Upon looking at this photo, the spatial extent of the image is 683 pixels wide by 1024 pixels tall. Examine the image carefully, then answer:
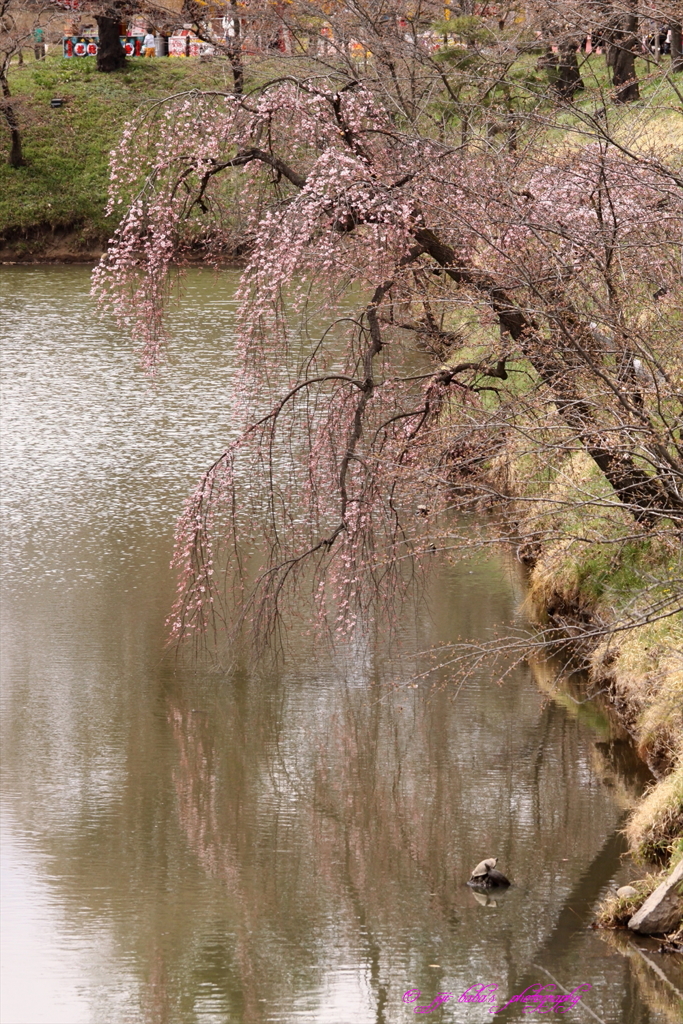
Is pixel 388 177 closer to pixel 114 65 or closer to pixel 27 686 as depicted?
pixel 27 686

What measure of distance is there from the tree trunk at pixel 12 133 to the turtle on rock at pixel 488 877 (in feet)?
78.1

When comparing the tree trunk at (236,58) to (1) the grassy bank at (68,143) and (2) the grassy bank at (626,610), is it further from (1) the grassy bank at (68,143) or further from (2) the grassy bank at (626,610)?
(1) the grassy bank at (68,143)

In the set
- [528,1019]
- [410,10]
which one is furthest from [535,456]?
[410,10]

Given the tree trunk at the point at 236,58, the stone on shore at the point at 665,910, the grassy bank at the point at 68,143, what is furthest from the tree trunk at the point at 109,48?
the stone on shore at the point at 665,910

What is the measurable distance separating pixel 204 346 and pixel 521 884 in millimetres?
12495

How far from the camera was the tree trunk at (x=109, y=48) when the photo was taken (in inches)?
1193

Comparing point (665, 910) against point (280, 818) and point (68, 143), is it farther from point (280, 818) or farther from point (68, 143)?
point (68, 143)

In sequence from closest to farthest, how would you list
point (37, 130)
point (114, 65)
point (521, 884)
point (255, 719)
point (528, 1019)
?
point (528, 1019)
point (521, 884)
point (255, 719)
point (37, 130)
point (114, 65)

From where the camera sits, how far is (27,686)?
875cm

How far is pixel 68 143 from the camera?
28.6 metres

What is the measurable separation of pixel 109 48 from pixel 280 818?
1044 inches

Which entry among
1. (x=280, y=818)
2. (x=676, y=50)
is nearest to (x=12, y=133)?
(x=676, y=50)

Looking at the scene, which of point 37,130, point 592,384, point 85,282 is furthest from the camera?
point 37,130

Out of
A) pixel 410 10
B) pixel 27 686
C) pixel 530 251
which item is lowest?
pixel 27 686
